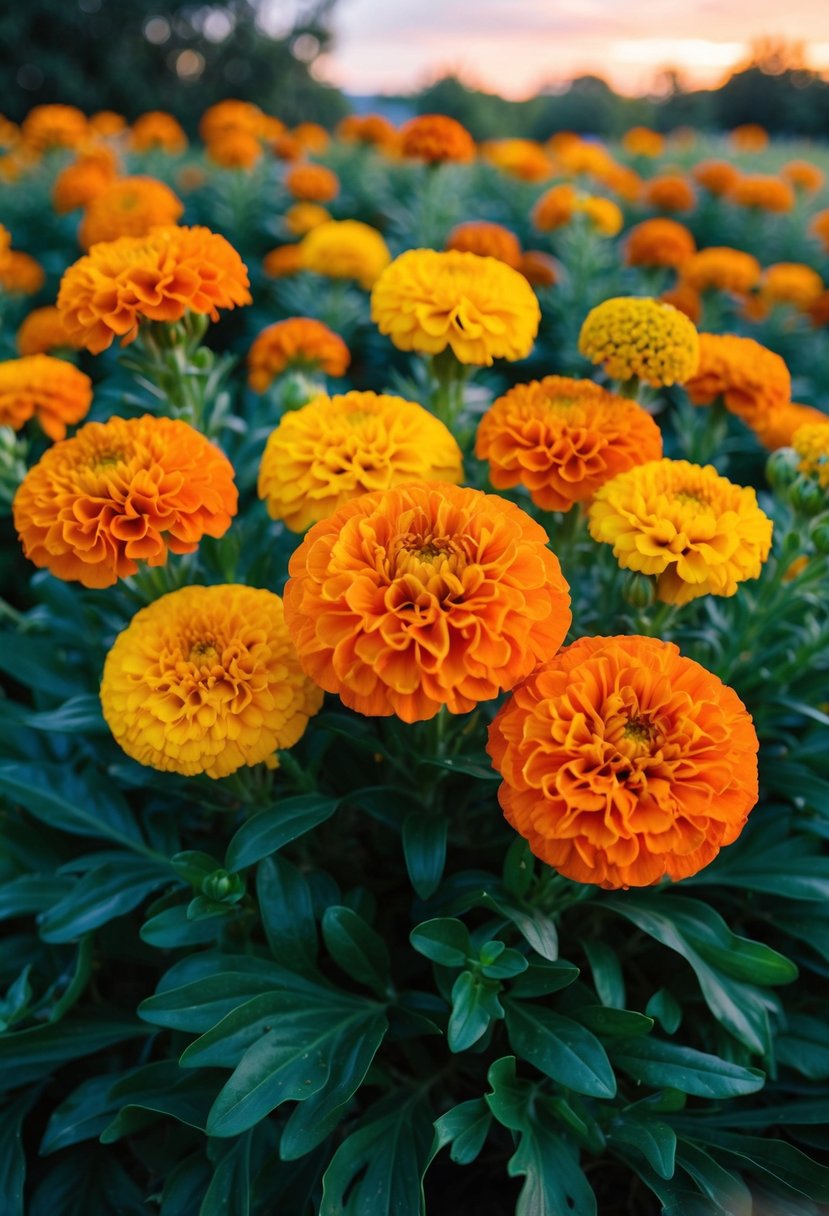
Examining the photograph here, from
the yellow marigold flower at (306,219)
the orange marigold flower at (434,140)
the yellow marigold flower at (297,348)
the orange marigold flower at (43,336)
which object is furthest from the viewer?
the yellow marigold flower at (306,219)

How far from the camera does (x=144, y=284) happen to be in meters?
1.45

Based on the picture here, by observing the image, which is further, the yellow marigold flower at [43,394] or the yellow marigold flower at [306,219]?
the yellow marigold flower at [306,219]

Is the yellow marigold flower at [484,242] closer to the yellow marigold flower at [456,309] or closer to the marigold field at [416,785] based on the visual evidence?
the marigold field at [416,785]

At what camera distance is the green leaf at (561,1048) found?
1.16 metres

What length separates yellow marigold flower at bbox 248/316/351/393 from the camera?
2172mm

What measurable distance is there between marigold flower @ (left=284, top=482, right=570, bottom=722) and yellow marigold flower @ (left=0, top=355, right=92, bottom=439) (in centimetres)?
100

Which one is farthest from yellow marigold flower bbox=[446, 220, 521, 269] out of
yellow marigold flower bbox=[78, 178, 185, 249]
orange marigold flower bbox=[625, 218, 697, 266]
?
yellow marigold flower bbox=[78, 178, 185, 249]

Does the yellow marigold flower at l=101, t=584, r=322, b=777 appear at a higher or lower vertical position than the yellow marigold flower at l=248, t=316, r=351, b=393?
lower

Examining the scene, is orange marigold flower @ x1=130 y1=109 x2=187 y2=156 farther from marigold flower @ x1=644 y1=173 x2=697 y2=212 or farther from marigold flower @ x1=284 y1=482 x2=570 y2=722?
marigold flower @ x1=284 y1=482 x2=570 y2=722

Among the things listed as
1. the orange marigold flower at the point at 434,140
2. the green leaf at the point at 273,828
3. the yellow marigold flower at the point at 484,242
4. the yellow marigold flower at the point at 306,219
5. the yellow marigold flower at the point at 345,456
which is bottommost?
the green leaf at the point at 273,828

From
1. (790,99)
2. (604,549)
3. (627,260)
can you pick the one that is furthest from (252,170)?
(790,99)

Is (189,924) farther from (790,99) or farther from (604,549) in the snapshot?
(790,99)

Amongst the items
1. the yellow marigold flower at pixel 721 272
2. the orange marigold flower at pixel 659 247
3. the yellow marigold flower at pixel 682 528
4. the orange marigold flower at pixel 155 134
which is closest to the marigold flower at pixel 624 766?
the yellow marigold flower at pixel 682 528

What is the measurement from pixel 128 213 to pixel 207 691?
178 centimetres
